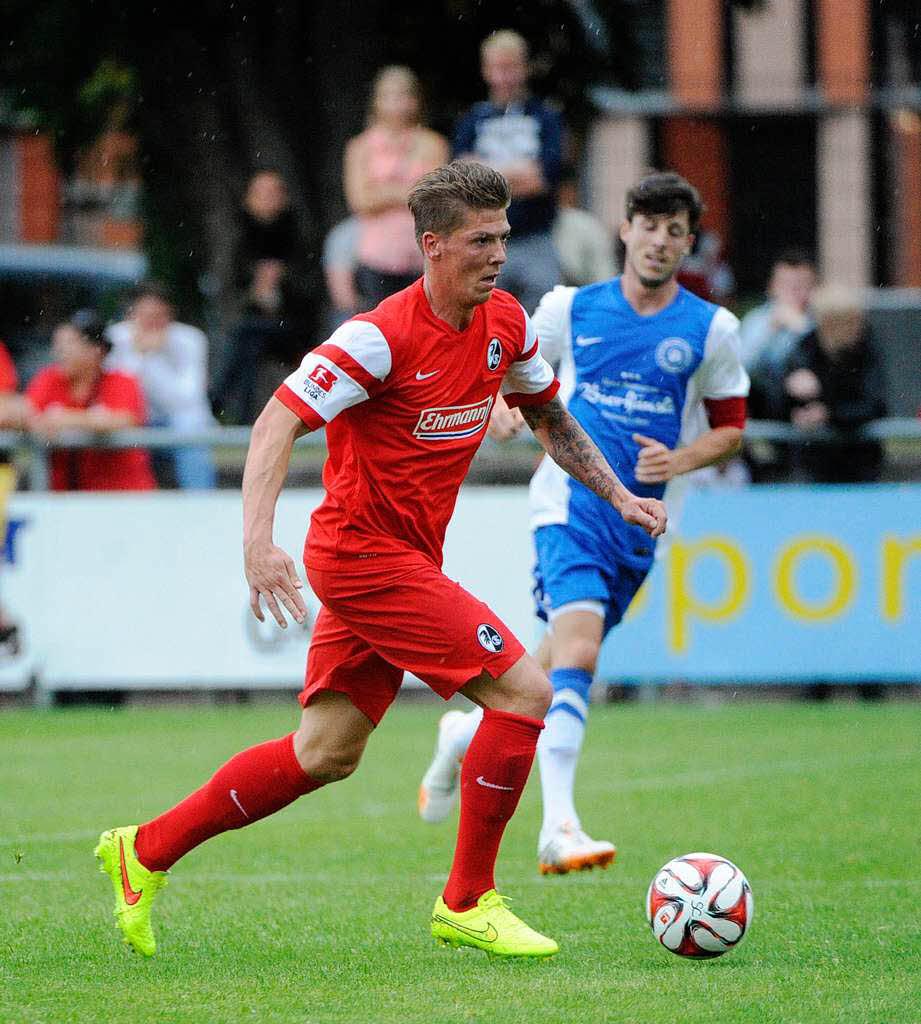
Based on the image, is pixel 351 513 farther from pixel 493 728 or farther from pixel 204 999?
pixel 204 999

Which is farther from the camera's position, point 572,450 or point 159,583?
point 159,583

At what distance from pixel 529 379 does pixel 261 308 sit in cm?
958

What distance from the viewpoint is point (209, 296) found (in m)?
19.3

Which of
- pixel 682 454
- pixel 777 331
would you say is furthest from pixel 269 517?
pixel 777 331

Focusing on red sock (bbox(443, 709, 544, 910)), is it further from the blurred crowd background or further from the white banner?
the white banner

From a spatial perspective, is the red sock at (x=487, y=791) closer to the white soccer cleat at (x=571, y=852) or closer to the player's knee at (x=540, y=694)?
the player's knee at (x=540, y=694)

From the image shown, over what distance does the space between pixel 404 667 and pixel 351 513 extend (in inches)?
18.7

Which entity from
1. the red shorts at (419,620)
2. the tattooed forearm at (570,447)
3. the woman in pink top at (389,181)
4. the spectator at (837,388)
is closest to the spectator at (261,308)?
the woman in pink top at (389,181)

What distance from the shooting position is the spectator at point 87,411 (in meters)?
14.2

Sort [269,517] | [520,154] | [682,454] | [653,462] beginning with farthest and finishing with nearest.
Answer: [520,154] < [682,454] < [653,462] < [269,517]

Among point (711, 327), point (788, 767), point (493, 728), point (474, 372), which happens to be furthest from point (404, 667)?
point (788, 767)

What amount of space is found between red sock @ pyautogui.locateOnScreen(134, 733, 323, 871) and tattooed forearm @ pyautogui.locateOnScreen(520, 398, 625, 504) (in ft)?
4.17

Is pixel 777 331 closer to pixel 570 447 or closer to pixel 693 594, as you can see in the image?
pixel 693 594

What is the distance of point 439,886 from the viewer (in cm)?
753
